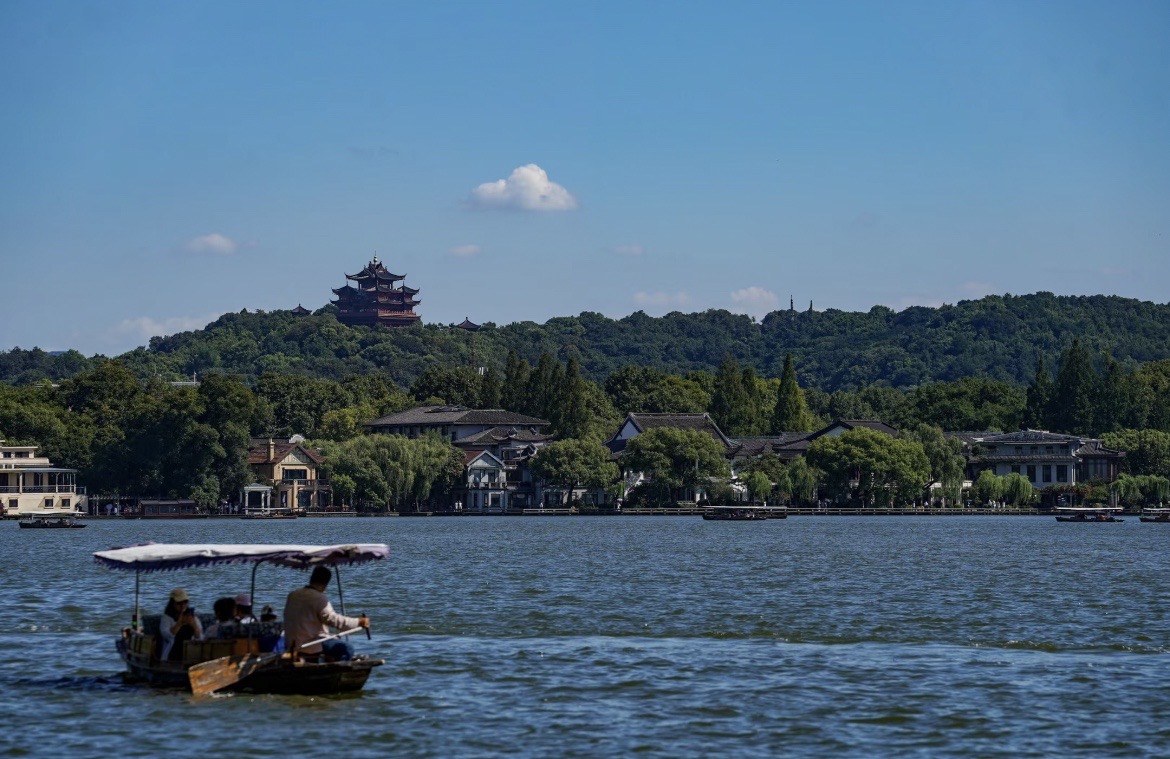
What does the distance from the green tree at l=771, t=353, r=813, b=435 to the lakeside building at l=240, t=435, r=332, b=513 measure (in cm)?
3972

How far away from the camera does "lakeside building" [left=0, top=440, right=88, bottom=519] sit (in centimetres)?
12738

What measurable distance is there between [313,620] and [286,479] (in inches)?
4384

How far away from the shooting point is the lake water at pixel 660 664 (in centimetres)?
2233

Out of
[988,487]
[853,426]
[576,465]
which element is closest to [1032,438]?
[988,487]

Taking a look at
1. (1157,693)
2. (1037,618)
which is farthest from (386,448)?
(1157,693)

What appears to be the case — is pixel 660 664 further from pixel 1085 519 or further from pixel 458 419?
pixel 458 419

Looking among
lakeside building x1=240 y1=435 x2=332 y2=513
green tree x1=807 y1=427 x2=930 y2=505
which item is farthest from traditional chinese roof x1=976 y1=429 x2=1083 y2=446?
lakeside building x1=240 y1=435 x2=332 y2=513

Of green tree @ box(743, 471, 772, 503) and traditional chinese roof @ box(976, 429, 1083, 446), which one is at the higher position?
traditional chinese roof @ box(976, 429, 1083, 446)

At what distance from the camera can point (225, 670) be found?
24.9 m

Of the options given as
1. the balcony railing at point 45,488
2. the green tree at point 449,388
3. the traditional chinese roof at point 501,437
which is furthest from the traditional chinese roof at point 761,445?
the balcony railing at point 45,488

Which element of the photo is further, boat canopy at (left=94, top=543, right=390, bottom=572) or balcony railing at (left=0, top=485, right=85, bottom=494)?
balcony railing at (left=0, top=485, right=85, bottom=494)

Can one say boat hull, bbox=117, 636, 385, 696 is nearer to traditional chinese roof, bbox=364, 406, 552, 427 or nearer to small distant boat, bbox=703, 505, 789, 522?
small distant boat, bbox=703, 505, 789, 522

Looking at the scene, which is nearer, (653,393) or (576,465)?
(576,465)

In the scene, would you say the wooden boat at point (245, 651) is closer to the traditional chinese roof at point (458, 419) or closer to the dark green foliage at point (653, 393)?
the traditional chinese roof at point (458, 419)
